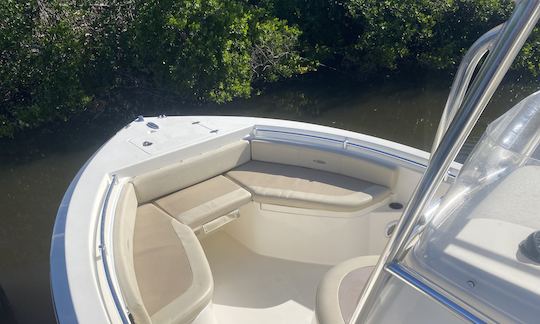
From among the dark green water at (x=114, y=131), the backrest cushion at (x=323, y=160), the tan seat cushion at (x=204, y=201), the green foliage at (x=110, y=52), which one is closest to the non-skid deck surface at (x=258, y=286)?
the tan seat cushion at (x=204, y=201)

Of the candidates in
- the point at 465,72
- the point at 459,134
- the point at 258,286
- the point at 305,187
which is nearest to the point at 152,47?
the point at 305,187

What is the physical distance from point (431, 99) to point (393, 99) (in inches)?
20.4

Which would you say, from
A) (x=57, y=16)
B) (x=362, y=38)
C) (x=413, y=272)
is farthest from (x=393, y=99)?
(x=413, y=272)

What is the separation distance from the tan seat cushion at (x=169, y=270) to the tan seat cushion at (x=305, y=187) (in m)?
0.50

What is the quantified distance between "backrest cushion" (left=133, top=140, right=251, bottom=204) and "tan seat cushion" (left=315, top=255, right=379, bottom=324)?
1029mm

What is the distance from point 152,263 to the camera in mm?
2008

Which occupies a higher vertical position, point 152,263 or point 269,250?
point 152,263

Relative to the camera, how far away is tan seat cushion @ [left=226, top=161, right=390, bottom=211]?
94.4 inches

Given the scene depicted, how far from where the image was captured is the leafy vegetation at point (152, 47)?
16.7 ft

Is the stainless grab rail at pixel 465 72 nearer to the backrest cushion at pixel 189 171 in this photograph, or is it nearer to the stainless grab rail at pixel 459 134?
the stainless grab rail at pixel 459 134

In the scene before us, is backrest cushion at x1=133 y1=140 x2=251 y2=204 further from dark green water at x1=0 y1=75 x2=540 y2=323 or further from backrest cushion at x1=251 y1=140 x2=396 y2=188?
dark green water at x1=0 y1=75 x2=540 y2=323

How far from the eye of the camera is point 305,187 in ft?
8.29

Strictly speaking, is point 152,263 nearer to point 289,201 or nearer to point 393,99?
point 289,201

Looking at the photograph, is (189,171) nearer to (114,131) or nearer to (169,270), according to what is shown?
(169,270)
